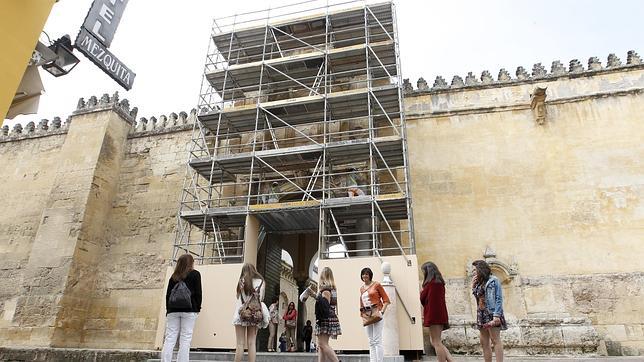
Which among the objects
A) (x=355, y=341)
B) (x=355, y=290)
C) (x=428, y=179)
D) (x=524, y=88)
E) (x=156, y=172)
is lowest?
(x=355, y=341)

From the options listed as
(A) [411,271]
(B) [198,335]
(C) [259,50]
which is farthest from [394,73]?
(B) [198,335]

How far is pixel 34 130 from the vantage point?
15.7 m

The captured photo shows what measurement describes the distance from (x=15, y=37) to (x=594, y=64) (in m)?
12.9

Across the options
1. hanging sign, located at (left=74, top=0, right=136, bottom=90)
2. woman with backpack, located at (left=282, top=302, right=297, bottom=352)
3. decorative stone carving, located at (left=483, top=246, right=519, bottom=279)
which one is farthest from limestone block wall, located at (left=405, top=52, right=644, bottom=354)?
hanging sign, located at (left=74, top=0, right=136, bottom=90)

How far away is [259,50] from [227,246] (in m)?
5.86

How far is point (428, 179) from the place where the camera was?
448 inches

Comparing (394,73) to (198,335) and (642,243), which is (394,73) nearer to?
(642,243)

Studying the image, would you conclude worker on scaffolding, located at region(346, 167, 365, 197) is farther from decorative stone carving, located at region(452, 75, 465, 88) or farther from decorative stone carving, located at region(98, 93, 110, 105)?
decorative stone carving, located at region(98, 93, 110, 105)

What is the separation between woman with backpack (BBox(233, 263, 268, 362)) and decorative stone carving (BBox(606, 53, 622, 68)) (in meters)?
11.4

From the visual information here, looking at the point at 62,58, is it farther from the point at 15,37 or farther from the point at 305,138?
the point at 305,138

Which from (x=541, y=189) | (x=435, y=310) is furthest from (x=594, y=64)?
(x=435, y=310)

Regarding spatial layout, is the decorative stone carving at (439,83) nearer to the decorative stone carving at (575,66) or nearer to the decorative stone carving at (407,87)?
the decorative stone carving at (407,87)

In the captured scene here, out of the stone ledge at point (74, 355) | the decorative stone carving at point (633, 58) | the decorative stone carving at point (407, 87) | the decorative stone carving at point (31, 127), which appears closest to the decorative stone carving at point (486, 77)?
the decorative stone carving at point (407, 87)

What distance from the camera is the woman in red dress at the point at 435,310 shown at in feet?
16.0
